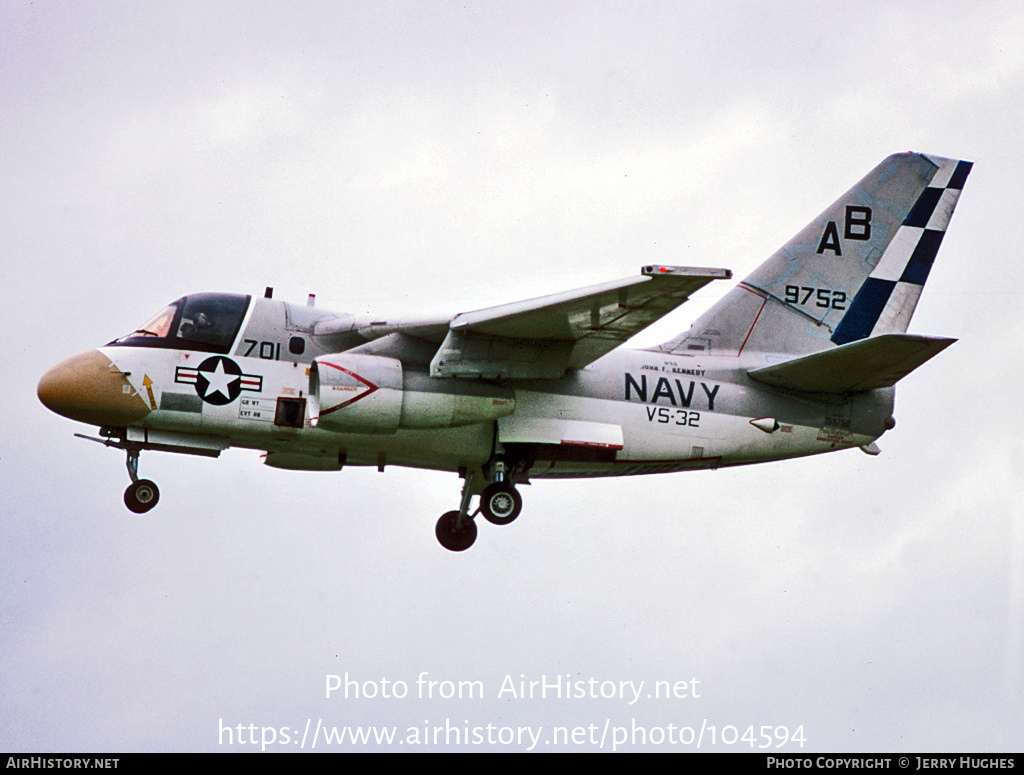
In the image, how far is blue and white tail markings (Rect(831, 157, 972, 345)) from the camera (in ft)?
74.6

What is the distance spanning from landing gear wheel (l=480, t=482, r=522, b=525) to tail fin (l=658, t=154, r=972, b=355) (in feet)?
12.7

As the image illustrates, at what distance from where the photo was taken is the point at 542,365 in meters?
19.7

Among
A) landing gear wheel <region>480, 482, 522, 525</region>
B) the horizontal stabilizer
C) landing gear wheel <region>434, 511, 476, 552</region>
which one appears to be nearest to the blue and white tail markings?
the horizontal stabilizer

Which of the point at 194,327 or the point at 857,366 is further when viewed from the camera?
the point at 857,366

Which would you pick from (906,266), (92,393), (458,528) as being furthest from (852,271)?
(92,393)

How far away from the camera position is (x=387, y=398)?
19031 millimetres

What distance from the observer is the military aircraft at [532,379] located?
1914cm

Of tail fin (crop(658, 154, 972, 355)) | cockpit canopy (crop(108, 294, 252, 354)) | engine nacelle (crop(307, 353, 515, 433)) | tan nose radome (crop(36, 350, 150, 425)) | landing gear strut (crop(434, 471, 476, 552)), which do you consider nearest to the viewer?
engine nacelle (crop(307, 353, 515, 433))

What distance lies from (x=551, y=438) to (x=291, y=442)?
3.94 meters

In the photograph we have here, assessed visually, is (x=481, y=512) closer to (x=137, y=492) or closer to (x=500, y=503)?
(x=500, y=503)

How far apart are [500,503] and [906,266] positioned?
8.43m

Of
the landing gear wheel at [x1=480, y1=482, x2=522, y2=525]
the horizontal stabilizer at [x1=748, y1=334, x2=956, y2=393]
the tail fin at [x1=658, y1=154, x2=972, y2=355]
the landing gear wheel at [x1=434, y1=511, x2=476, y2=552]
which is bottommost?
the landing gear wheel at [x1=434, y1=511, x2=476, y2=552]

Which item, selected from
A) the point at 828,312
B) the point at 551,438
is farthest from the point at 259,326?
the point at 828,312

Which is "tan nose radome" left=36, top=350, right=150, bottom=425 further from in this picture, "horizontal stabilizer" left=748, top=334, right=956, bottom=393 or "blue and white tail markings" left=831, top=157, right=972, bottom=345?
"blue and white tail markings" left=831, top=157, right=972, bottom=345
